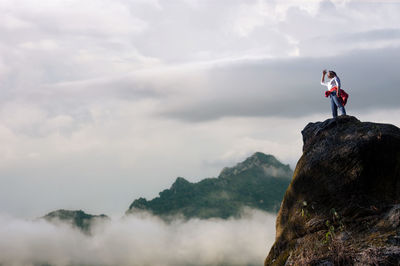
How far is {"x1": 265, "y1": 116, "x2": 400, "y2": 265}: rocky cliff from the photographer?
52.2 ft

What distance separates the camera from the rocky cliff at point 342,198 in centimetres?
1590

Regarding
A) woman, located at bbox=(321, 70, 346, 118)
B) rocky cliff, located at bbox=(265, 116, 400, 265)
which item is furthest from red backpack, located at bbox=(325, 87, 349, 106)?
rocky cliff, located at bbox=(265, 116, 400, 265)

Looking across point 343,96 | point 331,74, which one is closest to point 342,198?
point 343,96

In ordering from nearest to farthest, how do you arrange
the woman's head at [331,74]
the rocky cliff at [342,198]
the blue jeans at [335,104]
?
the rocky cliff at [342,198] < the blue jeans at [335,104] < the woman's head at [331,74]

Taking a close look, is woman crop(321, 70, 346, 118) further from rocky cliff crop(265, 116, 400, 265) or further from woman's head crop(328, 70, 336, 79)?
rocky cliff crop(265, 116, 400, 265)

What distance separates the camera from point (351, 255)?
14.9 meters

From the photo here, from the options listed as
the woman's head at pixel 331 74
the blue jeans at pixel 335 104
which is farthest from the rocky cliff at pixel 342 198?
the woman's head at pixel 331 74

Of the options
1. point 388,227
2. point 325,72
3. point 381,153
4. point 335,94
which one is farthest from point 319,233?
point 325,72

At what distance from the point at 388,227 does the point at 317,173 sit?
14.4 feet

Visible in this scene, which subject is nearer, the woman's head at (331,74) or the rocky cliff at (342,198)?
the rocky cliff at (342,198)

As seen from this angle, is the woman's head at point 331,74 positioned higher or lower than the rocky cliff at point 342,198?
higher

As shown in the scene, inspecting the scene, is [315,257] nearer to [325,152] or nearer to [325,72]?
[325,152]

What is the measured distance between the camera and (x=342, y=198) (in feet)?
60.6

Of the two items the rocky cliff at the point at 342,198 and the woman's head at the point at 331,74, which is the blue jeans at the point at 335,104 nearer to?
the woman's head at the point at 331,74
